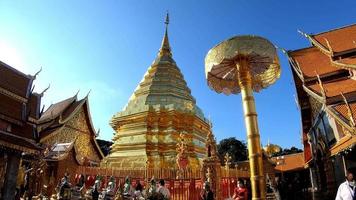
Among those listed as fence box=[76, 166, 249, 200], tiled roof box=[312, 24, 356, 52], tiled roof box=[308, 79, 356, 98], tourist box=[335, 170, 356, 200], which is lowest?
tourist box=[335, 170, 356, 200]

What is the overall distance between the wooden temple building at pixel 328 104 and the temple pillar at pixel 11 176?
399 inches

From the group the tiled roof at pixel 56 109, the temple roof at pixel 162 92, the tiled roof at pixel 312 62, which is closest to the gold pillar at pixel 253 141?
the tiled roof at pixel 312 62

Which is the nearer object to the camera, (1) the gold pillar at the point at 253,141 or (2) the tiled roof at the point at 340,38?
(1) the gold pillar at the point at 253,141

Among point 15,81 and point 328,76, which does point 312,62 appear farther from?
point 15,81

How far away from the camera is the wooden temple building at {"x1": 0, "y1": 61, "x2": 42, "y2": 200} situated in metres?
10.4

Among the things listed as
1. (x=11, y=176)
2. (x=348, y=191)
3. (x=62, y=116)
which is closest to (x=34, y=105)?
(x=11, y=176)

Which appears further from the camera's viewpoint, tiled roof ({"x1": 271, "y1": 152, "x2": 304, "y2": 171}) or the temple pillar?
tiled roof ({"x1": 271, "y1": 152, "x2": 304, "y2": 171})

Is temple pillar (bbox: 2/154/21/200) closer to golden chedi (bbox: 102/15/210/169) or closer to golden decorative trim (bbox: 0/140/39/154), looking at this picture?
golden decorative trim (bbox: 0/140/39/154)

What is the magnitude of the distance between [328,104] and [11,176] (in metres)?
10.4

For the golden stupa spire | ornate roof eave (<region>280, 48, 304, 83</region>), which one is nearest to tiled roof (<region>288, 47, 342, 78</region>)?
ornate roof eave (<region>280, 48, 304, 83</region>)

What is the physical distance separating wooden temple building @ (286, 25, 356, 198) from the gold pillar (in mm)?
4379

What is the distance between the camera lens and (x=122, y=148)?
15750 millimetres

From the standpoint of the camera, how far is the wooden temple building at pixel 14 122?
34.1 feet

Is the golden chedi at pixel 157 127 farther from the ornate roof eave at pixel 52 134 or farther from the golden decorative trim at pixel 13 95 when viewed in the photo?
the golden decorative trim at pixel 13 95
